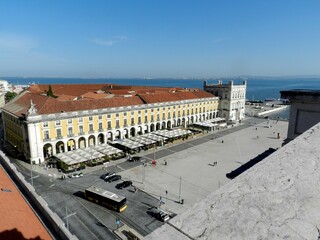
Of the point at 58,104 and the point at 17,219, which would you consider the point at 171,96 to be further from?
the point at 17,219

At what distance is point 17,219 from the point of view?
13289 millimetres

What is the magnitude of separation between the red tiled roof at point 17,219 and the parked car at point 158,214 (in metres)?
15.4

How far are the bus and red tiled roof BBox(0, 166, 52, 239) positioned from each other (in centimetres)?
1391

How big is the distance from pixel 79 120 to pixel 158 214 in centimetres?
3034

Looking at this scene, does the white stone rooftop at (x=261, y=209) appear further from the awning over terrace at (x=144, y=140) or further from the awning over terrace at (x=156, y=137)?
the awning over terrace at (x=156, y=137)

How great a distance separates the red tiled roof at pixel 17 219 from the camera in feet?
40.6

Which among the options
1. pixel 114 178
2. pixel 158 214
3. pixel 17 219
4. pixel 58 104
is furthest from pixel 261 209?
pixel 58 104

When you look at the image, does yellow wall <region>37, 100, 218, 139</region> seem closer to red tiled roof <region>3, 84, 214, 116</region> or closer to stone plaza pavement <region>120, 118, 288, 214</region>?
red tiled roof <region>3, 84, 214, 116</region>

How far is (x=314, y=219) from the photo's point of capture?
3.02 m

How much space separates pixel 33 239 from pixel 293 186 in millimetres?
12969

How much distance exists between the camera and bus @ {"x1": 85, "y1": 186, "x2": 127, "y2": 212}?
93.1 feet

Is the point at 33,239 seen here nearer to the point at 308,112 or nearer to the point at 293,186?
the point at 293,186

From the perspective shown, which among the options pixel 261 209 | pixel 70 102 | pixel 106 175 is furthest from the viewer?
pixel 70 102

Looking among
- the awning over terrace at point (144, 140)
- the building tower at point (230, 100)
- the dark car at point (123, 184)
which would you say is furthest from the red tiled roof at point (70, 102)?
the dark car at point (123, 184)
